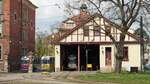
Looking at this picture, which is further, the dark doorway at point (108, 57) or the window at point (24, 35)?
the window at point (24, 35)

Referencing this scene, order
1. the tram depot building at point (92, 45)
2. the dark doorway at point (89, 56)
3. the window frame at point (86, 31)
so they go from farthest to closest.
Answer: the dark doorway at point (89, 56), the tram depot building at point (92, 45), the window frame at point (86, 31)

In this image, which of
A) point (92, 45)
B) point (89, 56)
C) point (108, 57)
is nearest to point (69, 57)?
point (89, 56)

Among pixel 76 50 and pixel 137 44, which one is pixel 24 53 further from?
pixel 137 44

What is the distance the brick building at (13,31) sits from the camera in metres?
66.2

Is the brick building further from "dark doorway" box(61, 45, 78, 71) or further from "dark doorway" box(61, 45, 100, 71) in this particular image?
"dark doorway" box(61, 45, 100, 71)

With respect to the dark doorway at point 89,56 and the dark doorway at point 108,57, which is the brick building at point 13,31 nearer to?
the dark doorway at point 89,56

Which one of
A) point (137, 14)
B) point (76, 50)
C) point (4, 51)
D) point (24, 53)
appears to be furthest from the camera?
point (24, 53)

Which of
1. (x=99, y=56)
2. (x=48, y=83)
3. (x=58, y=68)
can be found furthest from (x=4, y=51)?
(x=48, y=83)

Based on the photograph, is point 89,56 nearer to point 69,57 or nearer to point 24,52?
point 69,57

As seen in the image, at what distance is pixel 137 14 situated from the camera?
5022 centimetres

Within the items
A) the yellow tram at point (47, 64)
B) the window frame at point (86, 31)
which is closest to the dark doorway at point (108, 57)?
the window frame at point (86, 31)

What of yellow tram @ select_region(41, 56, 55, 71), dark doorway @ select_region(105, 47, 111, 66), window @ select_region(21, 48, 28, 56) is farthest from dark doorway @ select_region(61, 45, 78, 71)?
window @ select_region(21, 48, 28, 56)

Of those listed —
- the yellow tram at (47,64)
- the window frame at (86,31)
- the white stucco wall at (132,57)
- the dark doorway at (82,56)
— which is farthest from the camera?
the dark doorway at (82,56)

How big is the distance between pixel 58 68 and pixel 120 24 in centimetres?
1716
